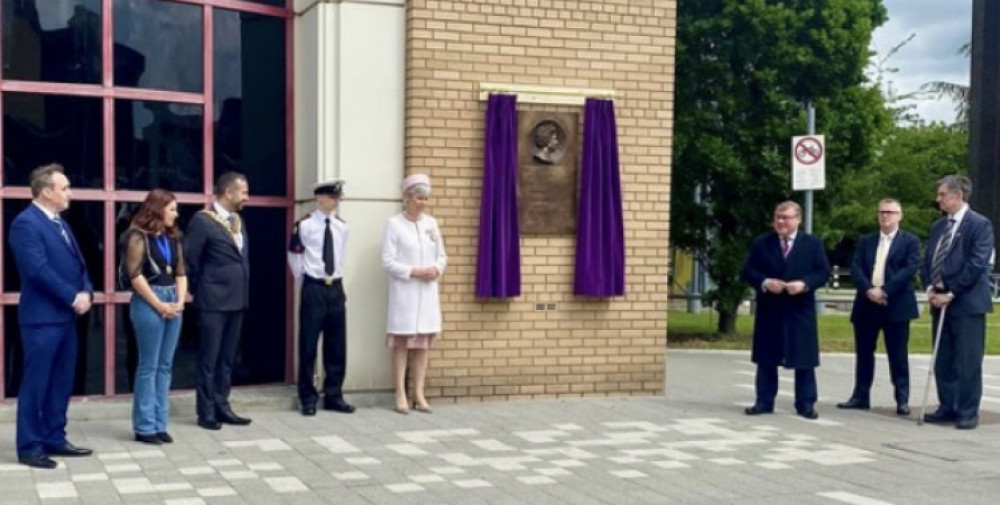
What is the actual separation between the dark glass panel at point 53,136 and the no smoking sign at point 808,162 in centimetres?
767

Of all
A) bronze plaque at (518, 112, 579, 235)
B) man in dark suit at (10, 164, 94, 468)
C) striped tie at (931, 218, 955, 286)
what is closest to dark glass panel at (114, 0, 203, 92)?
man in dark suit at (10, 164, 94, 468)

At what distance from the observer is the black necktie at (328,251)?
972cm

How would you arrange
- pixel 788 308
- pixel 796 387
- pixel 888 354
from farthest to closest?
pixel 888 354 < pixel 796 387 < pixel 788 308

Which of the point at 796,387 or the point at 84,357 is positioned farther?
the point at 796,387

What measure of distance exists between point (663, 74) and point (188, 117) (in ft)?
14.5

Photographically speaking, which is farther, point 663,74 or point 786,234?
point 663,74

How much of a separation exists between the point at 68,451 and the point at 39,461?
33cm

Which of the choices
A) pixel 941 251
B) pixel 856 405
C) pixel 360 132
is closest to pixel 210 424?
pixel 360 132

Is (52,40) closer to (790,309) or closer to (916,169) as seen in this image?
(790,309)

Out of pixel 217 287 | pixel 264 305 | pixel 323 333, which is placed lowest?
pixel 323 333

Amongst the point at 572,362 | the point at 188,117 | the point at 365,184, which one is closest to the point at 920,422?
the point at 572,362

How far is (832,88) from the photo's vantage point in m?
19.2

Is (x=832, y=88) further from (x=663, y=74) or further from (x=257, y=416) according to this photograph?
(x=257, y=416)

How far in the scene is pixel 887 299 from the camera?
35.0 feet
